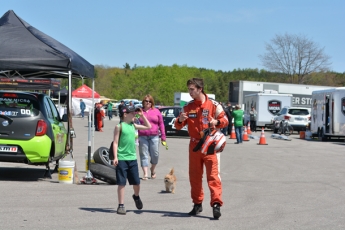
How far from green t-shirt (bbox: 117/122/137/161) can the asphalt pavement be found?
78 centimetres

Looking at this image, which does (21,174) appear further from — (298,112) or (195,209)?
(298,112)

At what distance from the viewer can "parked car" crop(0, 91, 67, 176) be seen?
36.4 feet

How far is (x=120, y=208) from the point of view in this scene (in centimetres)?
817

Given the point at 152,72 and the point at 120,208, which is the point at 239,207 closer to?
the point at 120,208

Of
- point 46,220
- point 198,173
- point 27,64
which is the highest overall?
point 27,64

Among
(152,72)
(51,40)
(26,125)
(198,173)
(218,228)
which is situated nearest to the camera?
(218,228)

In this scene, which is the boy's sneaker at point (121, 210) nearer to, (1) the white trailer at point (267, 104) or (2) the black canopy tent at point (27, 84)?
(2) the black canopy tent at point (27, 84)

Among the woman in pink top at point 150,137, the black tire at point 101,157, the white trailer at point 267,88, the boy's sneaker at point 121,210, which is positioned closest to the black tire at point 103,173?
the black tire at point 101,157

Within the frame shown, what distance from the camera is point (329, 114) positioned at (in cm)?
2936

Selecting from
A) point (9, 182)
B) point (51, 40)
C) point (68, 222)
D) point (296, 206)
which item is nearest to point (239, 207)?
point (296, 206)

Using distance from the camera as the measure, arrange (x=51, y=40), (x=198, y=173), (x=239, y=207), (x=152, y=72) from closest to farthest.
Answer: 1. (x=198, y=173)
2. (x=239, y=207)
3. (x=51, y=40)
4. (x=152, y=72)

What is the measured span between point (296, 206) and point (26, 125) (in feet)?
16.9

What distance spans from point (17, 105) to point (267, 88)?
38.5m

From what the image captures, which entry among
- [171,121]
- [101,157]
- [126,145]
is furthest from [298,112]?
[126,145]
